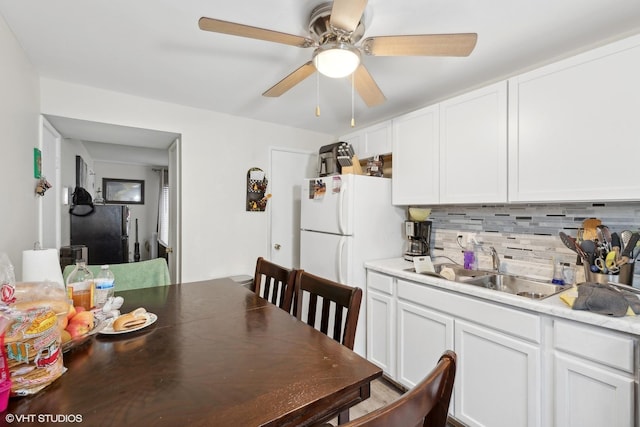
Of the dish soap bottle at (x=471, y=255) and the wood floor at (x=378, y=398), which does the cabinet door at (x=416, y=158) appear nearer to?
the dish soap bottle at (x=471, y=255)

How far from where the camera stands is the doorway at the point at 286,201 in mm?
3215

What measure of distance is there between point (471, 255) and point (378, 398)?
4.05 feet

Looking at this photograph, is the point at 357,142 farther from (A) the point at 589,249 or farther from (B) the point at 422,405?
(B) the point at 422,405

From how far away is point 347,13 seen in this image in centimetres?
112

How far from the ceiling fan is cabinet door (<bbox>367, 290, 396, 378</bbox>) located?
1.59 metres

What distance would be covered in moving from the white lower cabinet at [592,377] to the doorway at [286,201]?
8.08ft

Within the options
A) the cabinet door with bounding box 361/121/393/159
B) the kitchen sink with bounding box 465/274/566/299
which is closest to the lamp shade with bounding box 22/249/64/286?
the kitchen sink with bounding box 465/274/566/299

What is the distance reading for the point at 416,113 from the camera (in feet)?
7.61

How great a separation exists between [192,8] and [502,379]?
7.90ft

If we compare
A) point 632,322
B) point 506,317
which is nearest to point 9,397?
point 506,317

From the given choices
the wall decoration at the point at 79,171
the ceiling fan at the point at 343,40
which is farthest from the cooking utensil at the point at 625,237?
the wall decoration at the point at 79,171

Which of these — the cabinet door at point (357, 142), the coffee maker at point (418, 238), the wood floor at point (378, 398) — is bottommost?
the wood floor at point (378, 398)

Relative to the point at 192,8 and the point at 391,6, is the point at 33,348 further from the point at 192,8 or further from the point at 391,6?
the point at 391,6

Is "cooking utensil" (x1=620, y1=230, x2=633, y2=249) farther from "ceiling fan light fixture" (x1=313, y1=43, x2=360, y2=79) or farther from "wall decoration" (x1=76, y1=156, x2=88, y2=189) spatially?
"wall decoration" (x1=76, y1=156, x2=88, y2=189)
